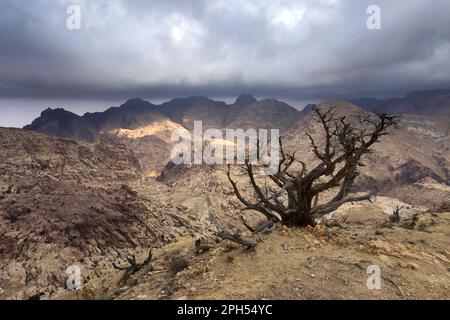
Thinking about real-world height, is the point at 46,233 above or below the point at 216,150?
below

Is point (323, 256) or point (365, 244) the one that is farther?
point (365, 244)

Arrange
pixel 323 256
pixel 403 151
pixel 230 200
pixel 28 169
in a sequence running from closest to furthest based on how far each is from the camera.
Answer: pixel 323 256
pixel 28 169
pixel 230 200
pixel 403 151

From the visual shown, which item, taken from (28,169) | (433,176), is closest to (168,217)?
(28,169)

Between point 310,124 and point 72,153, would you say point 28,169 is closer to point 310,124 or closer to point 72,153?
point 72,153

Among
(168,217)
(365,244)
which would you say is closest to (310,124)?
(168,217)

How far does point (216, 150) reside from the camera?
14575 cm

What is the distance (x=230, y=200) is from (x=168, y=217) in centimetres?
2858

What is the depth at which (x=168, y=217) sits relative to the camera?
65375 millimetres

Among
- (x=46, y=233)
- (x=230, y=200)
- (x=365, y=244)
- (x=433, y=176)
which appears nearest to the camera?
(x=365, y=244)

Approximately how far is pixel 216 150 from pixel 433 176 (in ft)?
259

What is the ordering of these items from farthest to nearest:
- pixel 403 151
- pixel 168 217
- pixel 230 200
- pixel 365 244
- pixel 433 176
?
pixel 403 151
pixel 433 176
pixel 230 200
pixel 168 217
pixel 365 244

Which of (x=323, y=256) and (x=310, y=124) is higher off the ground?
(x=310, y=124)

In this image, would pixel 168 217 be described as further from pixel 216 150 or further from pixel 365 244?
pixel 216 150

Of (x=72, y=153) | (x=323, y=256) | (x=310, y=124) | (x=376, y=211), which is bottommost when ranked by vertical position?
(x=376, y=211)
